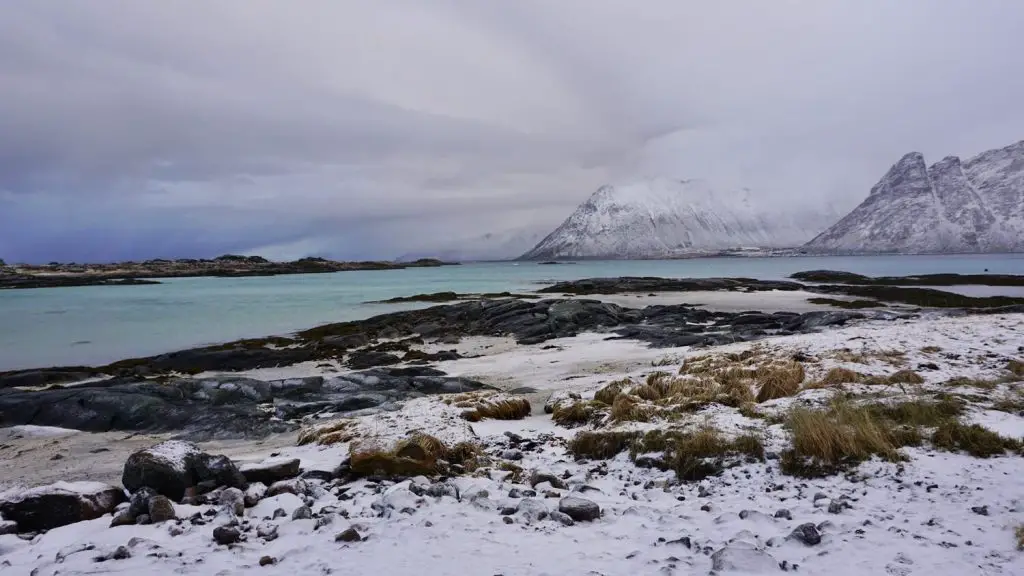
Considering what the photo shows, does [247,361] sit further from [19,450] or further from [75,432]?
[19,450]

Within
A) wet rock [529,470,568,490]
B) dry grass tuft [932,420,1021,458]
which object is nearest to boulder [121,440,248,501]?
wet rock [529,470,568,490]

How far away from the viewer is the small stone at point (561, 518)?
564 cm

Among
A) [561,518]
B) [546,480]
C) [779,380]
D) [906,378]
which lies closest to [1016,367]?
[906,378]

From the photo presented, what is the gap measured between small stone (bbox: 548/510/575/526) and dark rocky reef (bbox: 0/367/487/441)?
31.1 ft

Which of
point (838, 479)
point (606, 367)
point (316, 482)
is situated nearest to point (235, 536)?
point (316, 482)

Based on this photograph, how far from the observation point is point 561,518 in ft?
18.7

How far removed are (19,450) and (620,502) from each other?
1324cm

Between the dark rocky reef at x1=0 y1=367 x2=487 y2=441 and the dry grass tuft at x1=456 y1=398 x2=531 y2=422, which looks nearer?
the dry grass tuft at x1=456 y1=398 x2=531 y2=422

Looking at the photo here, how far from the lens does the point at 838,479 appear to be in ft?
20.7

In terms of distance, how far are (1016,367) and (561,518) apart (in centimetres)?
1175

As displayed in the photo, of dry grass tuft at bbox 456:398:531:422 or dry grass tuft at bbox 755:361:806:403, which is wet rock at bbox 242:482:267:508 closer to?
dry grass tuft at bbox 456:398:531:422

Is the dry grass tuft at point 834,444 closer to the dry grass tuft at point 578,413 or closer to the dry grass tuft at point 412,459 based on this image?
the dry grass tuft at point 578,413

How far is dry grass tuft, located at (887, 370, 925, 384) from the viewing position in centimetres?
1071

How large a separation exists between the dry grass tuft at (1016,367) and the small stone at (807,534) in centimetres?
916
